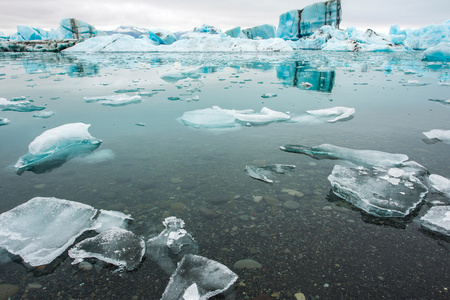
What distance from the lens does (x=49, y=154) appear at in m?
2.89

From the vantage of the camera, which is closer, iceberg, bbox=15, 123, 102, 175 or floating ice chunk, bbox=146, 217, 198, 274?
floating ice chunk, bbox=146, 217, 198, 274

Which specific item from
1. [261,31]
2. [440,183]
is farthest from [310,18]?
[440,183]

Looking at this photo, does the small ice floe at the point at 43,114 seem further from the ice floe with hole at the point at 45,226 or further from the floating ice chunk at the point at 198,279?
the floating ice chunk at the point at 198,279

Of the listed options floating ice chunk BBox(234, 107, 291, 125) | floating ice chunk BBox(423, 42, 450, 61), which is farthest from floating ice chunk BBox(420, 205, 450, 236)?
floating ice chunk BBox(423, 42, 450, 61)

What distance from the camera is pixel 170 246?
1556mm

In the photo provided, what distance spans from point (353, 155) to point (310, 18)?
61426mm

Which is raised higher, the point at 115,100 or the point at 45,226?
the point at 115,100

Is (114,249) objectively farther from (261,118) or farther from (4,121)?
(4,121)

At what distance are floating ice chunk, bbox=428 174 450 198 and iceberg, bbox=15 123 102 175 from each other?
354 cm

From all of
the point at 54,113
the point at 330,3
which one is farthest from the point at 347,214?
the point at 330,3

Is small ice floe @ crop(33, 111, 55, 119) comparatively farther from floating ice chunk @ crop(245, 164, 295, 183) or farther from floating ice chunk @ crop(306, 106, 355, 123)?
floating ice chunk @ crop(306, 106, 355, 123)

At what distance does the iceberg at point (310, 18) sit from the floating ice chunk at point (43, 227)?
62.8 m

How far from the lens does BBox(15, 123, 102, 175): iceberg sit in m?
2.65

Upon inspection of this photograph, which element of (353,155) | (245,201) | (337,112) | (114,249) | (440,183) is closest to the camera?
(114,249)
